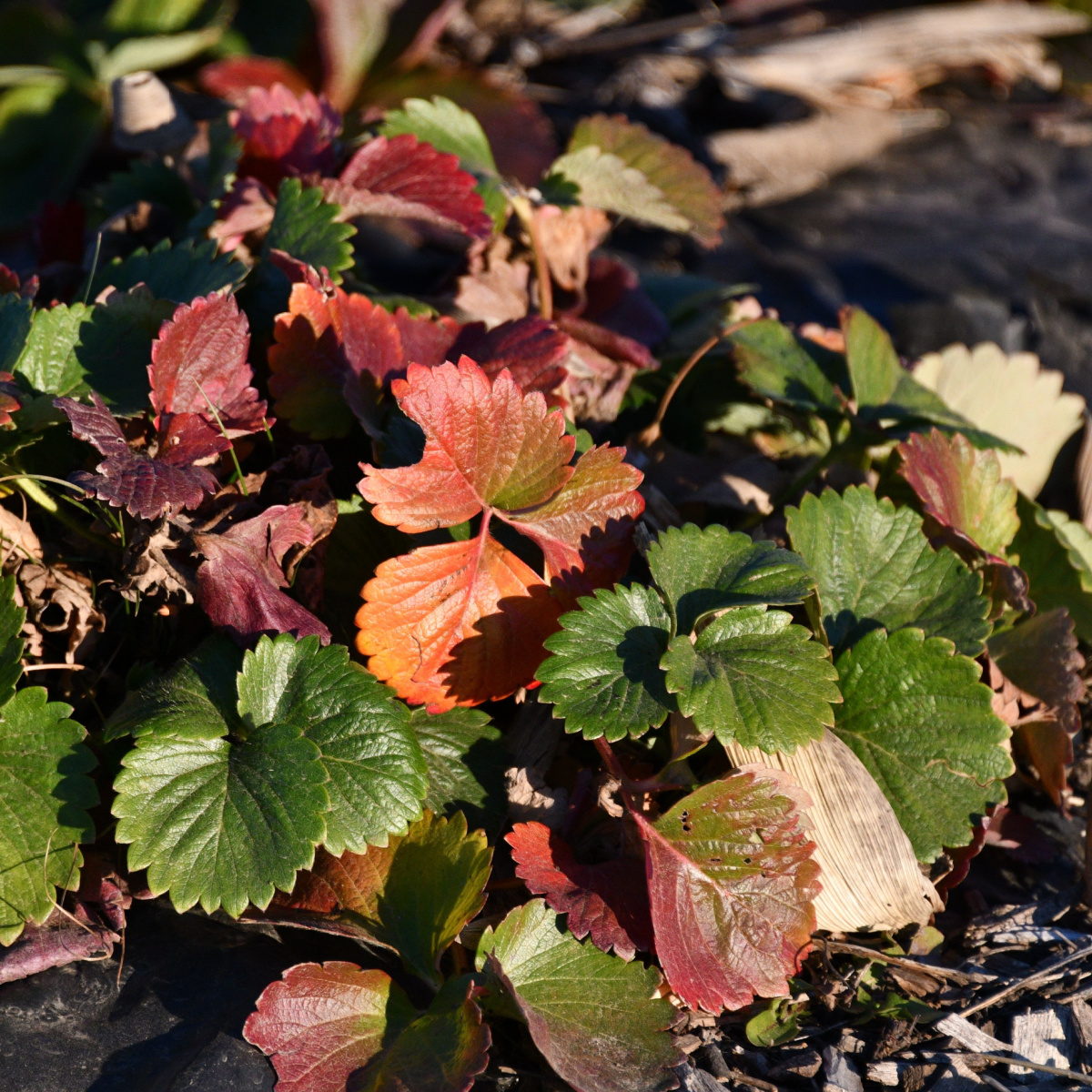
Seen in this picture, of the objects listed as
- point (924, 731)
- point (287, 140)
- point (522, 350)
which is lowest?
point (924, 731)

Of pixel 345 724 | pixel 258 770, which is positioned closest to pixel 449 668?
pixel 345 724

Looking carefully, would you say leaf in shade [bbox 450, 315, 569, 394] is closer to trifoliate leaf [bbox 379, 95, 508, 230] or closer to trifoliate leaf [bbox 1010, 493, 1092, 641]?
trifoliate leaf [bbox 379, 95, 508, 230]

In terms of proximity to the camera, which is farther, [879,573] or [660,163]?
[660,163]

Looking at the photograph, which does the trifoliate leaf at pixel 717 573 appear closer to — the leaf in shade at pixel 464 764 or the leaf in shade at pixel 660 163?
the leaf in shade at pixel 464 764

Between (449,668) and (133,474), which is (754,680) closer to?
(449,668)

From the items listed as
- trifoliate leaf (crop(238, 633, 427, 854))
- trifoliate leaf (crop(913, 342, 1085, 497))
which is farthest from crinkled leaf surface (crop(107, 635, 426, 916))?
trifoliate leaf (crop(913, 342, 1085, 497))

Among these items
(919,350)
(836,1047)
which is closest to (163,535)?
(836,1047)

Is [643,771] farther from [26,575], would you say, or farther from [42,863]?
[26,575]
